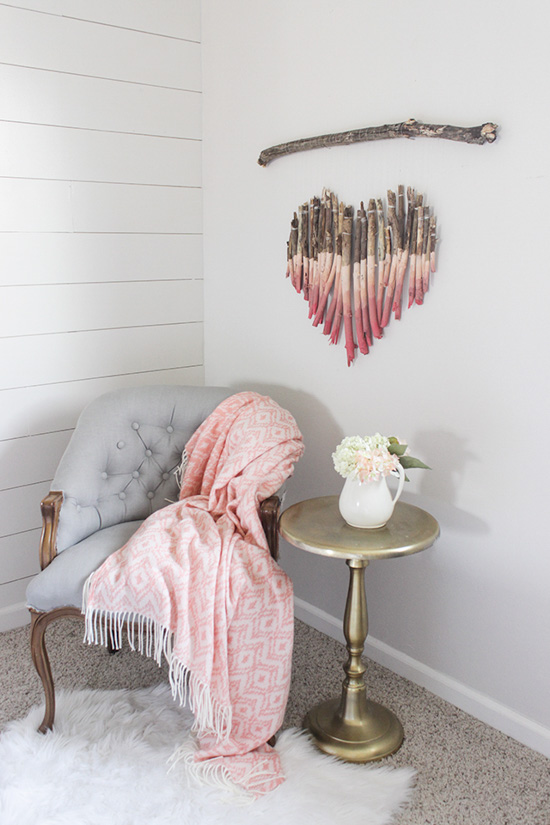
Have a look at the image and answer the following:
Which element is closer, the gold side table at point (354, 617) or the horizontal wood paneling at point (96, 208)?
the gold side table at point (354, 617)

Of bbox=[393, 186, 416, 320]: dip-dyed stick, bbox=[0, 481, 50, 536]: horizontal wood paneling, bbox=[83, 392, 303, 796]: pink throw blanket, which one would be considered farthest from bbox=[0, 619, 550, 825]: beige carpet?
bbox=[393, 186, 416, 320]: dip-dyed stick

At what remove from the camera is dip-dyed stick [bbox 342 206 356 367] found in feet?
7.10

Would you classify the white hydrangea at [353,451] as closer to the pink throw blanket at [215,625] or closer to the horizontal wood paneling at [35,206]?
the pink throw blanket at [215,625]

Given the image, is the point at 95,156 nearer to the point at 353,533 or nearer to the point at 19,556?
the point at 19,556

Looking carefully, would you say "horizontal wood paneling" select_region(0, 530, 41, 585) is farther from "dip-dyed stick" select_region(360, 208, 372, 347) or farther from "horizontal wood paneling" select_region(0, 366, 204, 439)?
"dip-dyed stick" select_region(360, 208, 372, 347)

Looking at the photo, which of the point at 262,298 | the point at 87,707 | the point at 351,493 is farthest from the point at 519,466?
the point at 87,707

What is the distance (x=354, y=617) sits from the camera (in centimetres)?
194

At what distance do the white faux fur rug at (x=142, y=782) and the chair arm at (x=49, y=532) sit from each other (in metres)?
0.45

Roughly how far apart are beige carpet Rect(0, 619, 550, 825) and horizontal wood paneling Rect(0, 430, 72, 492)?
0.51 meters

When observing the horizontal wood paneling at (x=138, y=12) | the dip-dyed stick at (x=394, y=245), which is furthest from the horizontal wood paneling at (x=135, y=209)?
the dip-dyed stick at (x=394, y=245)

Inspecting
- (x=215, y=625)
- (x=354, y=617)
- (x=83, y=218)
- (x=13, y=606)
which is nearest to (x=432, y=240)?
(x=354, y=617)

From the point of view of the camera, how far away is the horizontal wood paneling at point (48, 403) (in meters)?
2.48

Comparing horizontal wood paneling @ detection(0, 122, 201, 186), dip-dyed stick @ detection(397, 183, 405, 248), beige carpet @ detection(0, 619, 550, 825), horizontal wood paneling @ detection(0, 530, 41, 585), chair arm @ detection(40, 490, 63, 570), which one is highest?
horizontal wood paneling @ detection(0, 122, 201, 186)

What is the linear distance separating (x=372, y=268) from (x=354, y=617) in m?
0.98
